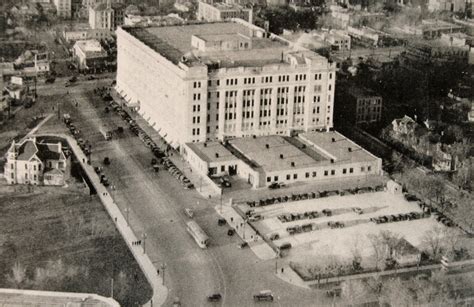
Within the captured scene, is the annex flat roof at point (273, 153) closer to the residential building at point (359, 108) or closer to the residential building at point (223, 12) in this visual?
the residential building at point (359, 108)

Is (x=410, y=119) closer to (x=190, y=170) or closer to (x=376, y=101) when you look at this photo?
(x=376, y=101)

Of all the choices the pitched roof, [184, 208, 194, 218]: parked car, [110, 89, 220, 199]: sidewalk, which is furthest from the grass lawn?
[110, 89, 220, 199]: sidewalk

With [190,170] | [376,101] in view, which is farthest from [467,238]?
[376,101]

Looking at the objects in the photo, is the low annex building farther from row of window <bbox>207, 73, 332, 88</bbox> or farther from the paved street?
row of window <bbox>207, 73, 332, 88</bbox>

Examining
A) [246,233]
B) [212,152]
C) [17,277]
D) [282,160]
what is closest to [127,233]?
[246,233]

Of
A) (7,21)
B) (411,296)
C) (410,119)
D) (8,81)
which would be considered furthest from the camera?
(7,21)

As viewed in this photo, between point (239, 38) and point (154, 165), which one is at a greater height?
point (239, 38)
